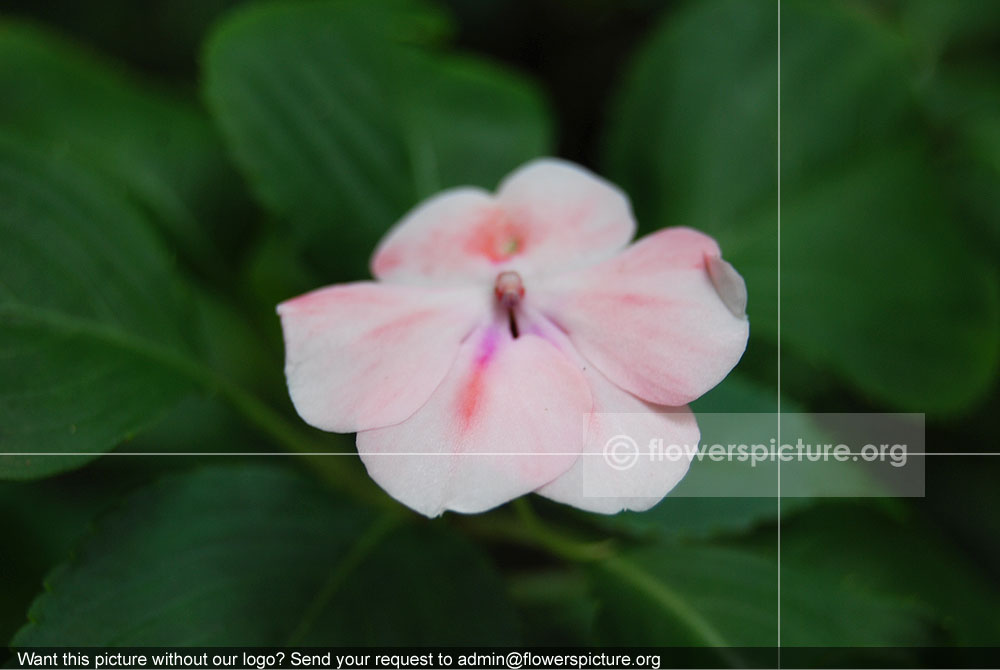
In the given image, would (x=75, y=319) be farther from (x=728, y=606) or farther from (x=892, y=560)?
(x=892, y=560)

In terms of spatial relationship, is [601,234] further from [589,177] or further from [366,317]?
[366,317]

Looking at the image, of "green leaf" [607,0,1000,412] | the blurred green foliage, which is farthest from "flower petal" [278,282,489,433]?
"green leaf" [607,0,1000,412]

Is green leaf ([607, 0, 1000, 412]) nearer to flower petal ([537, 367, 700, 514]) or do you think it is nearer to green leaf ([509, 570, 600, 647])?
green leaf ([509, 570, 600, 647])


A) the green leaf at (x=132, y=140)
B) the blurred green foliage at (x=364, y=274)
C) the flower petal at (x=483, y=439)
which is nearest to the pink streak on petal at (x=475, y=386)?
the flower petal at (x=483, y=439)

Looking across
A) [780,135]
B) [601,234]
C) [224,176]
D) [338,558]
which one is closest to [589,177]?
[601,234]

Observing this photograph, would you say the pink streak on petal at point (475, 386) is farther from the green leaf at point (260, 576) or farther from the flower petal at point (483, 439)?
the green leaf at point (260, 576)
